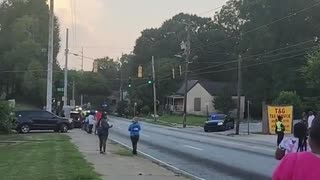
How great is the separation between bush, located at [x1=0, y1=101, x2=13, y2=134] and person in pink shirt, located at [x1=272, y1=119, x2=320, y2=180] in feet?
114

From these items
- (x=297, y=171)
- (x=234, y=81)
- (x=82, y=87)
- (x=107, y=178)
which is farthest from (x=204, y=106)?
(x=297, y=171)

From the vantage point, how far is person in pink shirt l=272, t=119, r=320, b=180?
13.3 feet

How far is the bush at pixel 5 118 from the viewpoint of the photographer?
3747 cm

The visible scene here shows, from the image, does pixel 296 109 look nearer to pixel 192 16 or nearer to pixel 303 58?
pixel 303 58

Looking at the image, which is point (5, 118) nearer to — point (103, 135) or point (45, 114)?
point (45, 114)

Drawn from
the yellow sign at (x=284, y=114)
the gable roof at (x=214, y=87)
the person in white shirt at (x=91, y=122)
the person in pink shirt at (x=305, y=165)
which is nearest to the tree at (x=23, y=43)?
the gable roof at (x=214, y=87)

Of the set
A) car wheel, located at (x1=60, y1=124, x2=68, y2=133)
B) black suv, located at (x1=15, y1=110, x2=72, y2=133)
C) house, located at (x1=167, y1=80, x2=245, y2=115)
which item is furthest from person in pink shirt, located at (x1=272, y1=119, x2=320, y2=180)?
house, located at (x1=167, y1=80, x2=245, y2=115)

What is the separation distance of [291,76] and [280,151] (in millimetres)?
73548

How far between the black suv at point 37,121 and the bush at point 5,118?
89.8 inches

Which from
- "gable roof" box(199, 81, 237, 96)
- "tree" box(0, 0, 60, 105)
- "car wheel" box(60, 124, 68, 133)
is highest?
"tree" box(0, 0, 60, 105)

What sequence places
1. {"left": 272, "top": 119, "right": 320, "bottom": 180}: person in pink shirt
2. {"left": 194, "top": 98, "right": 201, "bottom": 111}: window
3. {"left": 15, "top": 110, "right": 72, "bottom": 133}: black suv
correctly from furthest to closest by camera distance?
1. {"left": 194, "top": 98, "right": 201, "bottom": 111}: window
2. {"left": 15, "top": 110, "right": 72, "bottom": 133}: black suv
3. {"left": 272, "top": 119, "right": 320, "bottom": 180}: person in pink shirt

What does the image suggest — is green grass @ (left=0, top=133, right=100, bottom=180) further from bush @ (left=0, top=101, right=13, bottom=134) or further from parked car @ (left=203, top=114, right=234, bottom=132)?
parked car @ (left=203, top=114, right=234, bottom=132)

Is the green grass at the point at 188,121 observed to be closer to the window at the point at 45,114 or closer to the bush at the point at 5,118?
the window at the point at 45,114

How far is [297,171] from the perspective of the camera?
13.4ft
